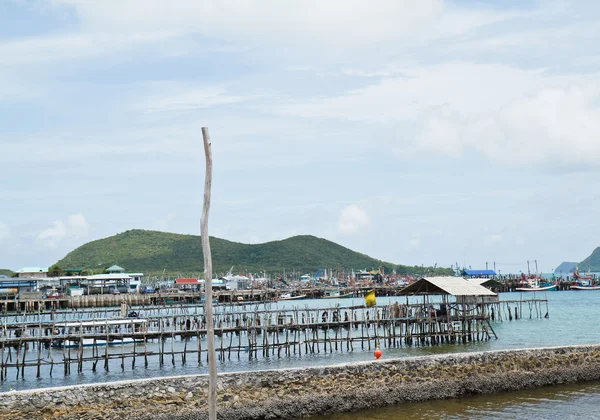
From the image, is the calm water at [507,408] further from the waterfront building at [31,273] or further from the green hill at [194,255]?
the green hill at [194,255]

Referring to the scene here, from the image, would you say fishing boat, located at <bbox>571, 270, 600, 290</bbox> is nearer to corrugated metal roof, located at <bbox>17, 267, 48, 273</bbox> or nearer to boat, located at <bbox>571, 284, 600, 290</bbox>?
boat, located at <bbox>571, 284, 600, 290</bbox>

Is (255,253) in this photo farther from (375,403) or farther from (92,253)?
(375,403)

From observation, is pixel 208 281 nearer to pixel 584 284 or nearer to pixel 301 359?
pixel 301 359

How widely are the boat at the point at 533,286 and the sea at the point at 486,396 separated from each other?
37904mm

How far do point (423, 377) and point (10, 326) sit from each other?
27802 millimetres

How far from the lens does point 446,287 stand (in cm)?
3356

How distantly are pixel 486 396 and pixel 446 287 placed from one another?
14837 millimetres

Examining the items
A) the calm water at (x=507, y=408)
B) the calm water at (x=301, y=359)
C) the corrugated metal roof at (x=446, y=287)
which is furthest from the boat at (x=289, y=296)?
the calm water at (x=507, y=408)

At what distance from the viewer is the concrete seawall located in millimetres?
15031

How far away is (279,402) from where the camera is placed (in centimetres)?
1659

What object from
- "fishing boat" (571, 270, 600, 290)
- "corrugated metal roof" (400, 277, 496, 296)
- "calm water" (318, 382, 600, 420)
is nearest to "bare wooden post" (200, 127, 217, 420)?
"calm water" (318, 382, 600, 420)

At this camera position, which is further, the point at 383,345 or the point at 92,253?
the point at 92,253

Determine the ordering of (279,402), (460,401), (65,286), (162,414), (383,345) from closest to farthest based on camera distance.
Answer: (162,414) → (279,402) → (460,401) → (383,345) → (65,286)

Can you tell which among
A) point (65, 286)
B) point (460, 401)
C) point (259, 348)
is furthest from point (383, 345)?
point (65, 286)
